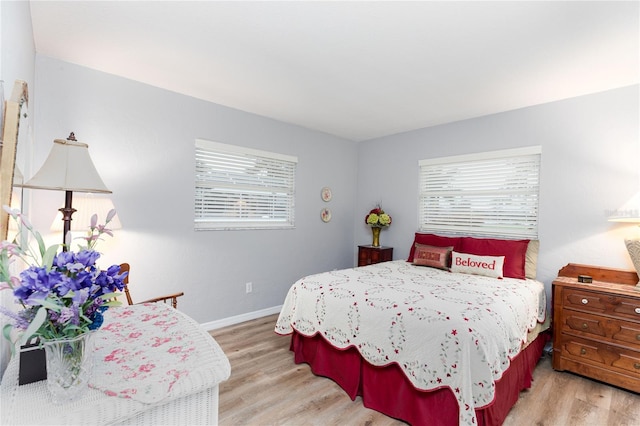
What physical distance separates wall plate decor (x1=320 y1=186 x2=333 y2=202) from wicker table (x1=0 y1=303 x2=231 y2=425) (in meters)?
3.45

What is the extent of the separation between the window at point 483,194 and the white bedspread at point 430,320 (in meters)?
0.80

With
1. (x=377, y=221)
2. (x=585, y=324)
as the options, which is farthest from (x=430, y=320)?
(x=377, y=221)

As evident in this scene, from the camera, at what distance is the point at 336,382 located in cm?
247

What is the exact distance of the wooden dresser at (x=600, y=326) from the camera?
2414 millimetres

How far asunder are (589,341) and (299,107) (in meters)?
3.46

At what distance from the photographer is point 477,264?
3219 millimetres

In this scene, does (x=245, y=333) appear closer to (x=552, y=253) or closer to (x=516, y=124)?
(x=552, y=253)

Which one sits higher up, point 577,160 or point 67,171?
point 577,160

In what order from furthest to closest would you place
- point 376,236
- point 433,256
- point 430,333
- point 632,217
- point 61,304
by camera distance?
point 376,236 → point 433,256 → point 632,217 → point 430,333 → point 61,304

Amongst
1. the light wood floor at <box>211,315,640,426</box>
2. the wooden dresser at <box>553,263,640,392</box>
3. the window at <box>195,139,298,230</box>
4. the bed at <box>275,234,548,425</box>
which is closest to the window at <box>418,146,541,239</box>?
the bed at <box>275,234,548,425</box>

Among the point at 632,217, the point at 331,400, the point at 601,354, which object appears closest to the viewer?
the point at 331,400

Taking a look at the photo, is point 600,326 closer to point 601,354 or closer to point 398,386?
point 601,354

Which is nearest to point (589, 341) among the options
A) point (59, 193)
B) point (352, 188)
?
point (352, 188)

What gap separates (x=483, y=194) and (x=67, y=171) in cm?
387
